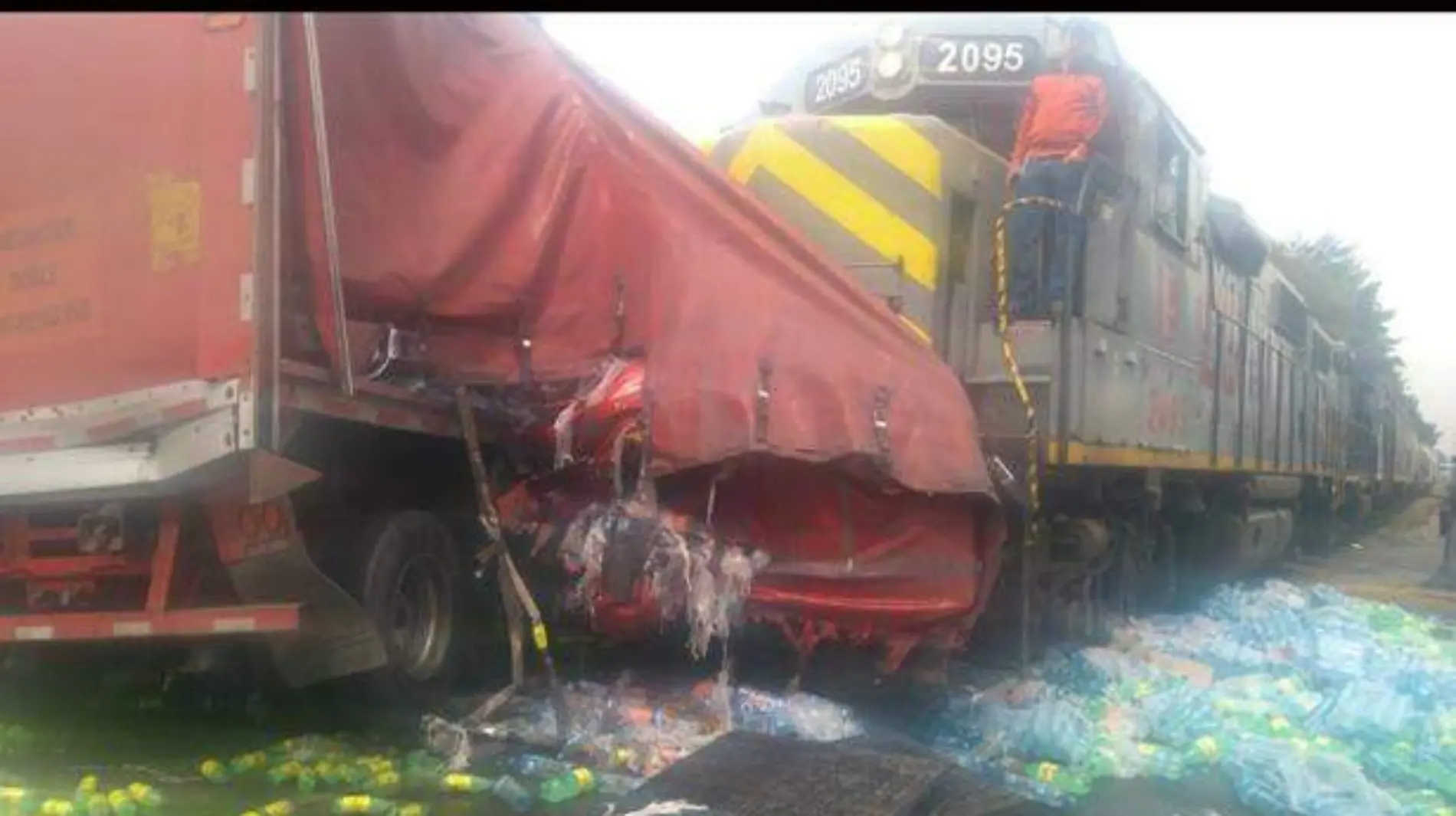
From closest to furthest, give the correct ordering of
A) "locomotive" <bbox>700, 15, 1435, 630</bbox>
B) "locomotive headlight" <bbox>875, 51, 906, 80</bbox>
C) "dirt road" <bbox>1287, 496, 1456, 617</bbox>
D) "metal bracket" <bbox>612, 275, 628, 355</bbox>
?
"metal bracket" <bbox>612, 275, 628, 355</bbox> < "locomotive" <bbox>700, 15, 1435, 630</bbox> < "locomotive headlight" <bbox>875, 51, 906, 80</bbox> < "dirt road" <bbox>1287, 496, 1456, 617</bbox>

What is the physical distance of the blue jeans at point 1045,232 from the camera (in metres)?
6.01

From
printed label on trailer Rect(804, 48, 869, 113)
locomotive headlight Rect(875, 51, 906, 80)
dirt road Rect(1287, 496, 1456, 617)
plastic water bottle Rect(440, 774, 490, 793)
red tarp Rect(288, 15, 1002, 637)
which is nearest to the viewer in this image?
plastic water bottle Rect(440, 774, 490, 793)

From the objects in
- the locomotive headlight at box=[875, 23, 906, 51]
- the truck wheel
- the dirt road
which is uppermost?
the locomotive headlight at box=[875, 23, 906, 51]

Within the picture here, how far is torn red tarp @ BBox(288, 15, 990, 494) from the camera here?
462 cm

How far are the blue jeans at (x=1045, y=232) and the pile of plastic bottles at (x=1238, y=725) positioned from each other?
→ 1.90 m

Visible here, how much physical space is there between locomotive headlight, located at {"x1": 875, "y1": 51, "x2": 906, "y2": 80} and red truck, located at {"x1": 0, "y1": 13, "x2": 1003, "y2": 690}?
7.16 ft

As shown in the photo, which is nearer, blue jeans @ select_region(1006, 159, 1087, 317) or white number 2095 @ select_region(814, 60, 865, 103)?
blue jeans @ select_region(1006, 159, 1087, 317)

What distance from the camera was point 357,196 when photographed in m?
4.51

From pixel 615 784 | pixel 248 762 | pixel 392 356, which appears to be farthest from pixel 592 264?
pixel 248 762

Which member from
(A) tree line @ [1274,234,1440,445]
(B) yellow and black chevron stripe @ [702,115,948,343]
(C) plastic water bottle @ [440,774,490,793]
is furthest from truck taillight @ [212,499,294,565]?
(A) tree line @ [1274,234,1440,445]

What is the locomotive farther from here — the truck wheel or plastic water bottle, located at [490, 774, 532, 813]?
plastic water bottle, located at [490, 774, 532, 813]

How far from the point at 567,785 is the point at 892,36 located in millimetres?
4746

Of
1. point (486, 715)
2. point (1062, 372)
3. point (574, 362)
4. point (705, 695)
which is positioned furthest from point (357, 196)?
point (1062, 372)

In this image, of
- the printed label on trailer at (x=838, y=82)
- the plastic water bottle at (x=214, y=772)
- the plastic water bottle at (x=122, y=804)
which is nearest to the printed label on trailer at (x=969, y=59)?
the printed label on trailer at (x=838, y=82)
